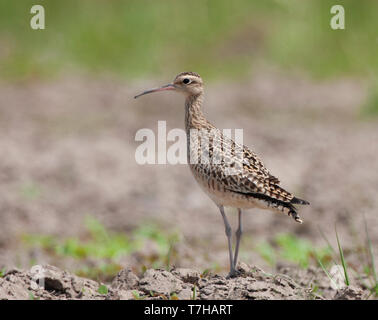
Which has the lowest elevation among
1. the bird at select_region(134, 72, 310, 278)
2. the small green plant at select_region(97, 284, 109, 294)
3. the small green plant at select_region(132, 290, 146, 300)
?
the small green plant at select_region(132, 290, 146, 300)

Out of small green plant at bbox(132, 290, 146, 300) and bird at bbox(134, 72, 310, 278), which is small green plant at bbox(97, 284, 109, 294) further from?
bird at bbox(134, 72, 310, 278)

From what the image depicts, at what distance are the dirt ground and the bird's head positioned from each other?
5.52 feet

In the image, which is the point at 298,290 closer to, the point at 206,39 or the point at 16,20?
the point at 206,39

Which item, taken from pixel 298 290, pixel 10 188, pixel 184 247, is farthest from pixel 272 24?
pixel 298 290

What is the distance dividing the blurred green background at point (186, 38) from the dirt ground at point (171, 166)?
84 cm

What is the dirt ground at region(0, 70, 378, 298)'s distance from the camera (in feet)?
31.6

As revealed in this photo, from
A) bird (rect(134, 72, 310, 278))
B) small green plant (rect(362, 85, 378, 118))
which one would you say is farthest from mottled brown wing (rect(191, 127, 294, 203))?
small green plant (rect(362, 85, 378, 118))

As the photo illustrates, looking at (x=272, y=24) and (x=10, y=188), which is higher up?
(x=272, y=24)

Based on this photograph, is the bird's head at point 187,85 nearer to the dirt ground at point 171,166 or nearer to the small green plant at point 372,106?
the dirt ground at point 171,166

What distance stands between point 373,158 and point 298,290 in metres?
6.06

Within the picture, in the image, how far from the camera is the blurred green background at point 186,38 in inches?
676

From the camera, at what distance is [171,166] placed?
39.1ft

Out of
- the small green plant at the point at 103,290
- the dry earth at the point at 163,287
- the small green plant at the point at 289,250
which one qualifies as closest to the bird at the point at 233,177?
the dry earth at the point at 163,287

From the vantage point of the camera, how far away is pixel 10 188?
10719 mm
